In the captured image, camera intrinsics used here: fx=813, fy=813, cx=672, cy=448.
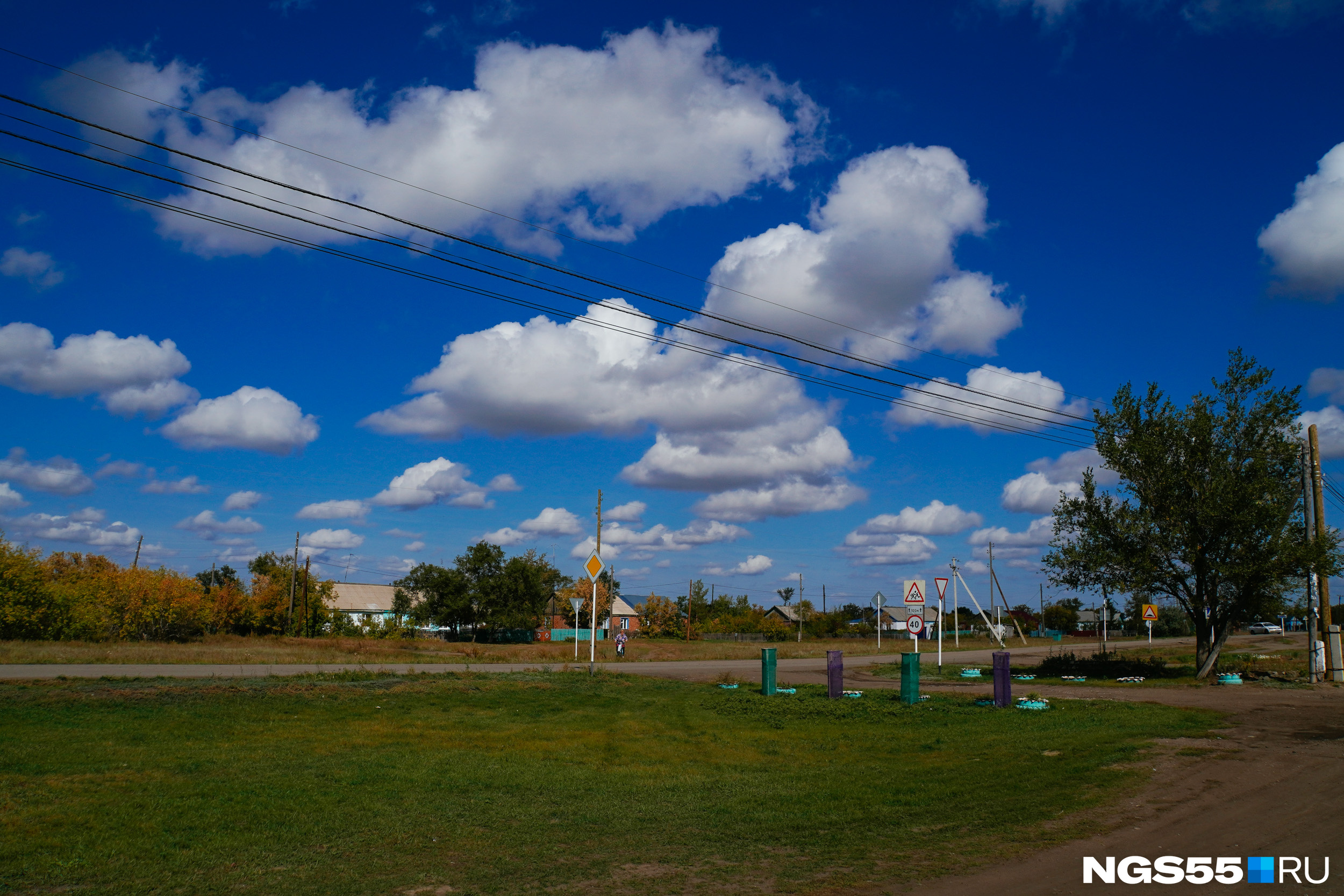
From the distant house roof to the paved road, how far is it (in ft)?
298

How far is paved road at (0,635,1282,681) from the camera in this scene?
24.5 metres

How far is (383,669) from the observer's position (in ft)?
95.6

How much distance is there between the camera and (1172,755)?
10609mm

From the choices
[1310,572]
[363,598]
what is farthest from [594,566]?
[363,598]

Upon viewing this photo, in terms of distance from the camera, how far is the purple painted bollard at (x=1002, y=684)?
17.0 metres

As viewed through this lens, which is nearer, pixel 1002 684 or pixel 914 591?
pixel 1002 684

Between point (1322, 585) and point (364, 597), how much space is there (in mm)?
123591

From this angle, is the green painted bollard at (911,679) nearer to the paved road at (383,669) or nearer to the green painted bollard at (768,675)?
the green painted bollard at (768,675)

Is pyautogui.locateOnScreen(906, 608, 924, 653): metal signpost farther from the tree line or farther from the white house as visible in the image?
the white house

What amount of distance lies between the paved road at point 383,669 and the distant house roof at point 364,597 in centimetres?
9075

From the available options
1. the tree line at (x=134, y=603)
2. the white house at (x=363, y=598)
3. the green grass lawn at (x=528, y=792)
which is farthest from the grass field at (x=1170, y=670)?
the white house at (x=363, y=598)

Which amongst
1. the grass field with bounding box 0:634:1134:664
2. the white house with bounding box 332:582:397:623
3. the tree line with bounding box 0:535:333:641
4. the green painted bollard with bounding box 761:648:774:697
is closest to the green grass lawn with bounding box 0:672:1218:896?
the green painted bollard with bounding box 761:648:774:697

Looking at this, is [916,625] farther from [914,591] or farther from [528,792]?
[528,792]

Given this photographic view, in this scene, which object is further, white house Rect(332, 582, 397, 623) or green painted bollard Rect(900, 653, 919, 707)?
white house Rect(332, 582, 397, 623)
